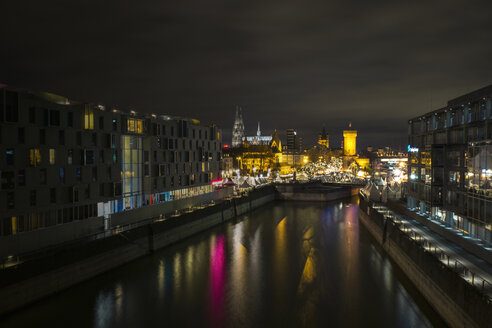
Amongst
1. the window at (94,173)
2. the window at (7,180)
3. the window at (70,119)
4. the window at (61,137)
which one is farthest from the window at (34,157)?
the window at (94,173)

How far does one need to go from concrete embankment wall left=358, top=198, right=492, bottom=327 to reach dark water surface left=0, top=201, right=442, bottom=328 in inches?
38.0

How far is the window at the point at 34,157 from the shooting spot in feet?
84.7

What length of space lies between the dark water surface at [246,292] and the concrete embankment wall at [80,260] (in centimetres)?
67

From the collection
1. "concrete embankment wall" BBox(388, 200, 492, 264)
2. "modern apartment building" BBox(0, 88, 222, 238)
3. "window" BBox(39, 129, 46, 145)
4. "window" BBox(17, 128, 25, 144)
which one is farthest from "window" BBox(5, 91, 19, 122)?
"concrete embankment wall" BBox(388, 200, 492, 264)

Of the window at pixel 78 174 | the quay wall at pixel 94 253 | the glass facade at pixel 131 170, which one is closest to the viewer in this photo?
the quay wall at pixel 94 253

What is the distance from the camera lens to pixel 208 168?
5516 cm

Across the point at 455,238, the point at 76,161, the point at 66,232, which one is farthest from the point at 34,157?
the point at 455,238

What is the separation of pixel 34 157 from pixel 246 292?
1756cm

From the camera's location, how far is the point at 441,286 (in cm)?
1927

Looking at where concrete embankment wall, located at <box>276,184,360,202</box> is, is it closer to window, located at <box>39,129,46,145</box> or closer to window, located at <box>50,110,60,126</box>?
window, located at <box>50,110,60,126</box>

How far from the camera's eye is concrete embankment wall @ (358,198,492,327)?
14.9 metres

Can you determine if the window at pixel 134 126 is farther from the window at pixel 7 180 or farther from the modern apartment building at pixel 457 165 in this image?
the modern apartment building at pixel 457 165

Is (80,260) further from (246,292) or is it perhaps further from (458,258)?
(458,258)

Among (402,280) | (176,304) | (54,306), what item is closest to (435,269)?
(402,280)
